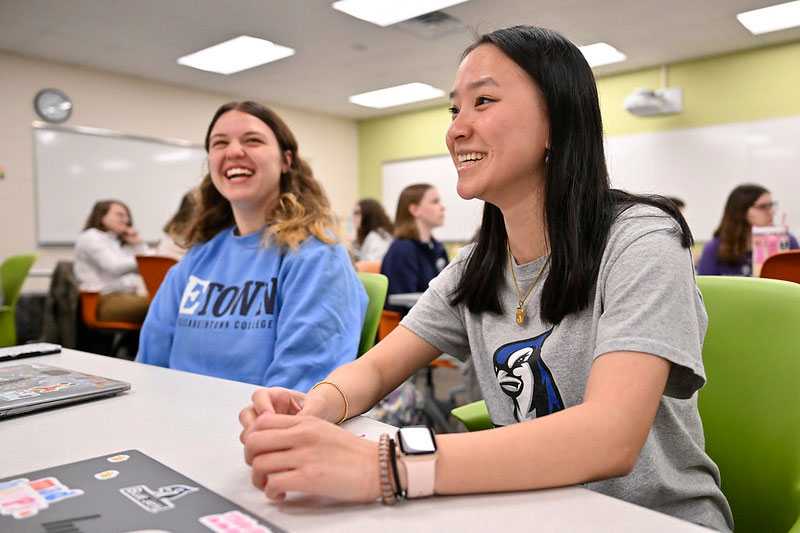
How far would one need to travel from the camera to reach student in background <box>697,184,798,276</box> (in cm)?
376

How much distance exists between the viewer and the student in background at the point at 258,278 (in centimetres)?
144

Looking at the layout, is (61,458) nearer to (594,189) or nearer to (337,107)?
(594,189)

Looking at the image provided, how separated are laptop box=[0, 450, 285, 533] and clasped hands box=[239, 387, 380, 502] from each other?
5cm

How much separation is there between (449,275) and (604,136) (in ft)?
1.25

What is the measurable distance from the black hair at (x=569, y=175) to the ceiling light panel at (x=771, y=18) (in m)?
4.58

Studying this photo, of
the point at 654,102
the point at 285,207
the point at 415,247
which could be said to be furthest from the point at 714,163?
the point at 285,207

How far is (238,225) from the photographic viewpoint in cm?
179

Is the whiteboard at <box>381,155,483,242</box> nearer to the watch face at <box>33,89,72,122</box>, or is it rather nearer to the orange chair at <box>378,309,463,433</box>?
the watch face at <box>33,89,72,122</box>

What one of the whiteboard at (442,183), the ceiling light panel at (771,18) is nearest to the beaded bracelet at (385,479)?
the ceiling light panel at (771,18)

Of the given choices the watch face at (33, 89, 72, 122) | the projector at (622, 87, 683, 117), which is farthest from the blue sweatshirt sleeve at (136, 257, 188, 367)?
the projector at (622, 87, 683, 117)

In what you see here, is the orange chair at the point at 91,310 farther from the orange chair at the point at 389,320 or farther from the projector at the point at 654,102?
the projector at the point at 654,102

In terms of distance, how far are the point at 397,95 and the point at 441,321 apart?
6293mm

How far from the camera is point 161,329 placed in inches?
67.2

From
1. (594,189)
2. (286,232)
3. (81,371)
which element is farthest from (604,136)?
(81,371)
